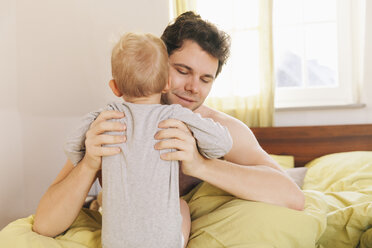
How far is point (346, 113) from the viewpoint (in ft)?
9.51

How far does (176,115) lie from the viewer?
103cm

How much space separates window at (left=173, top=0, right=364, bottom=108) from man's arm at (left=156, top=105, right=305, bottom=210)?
1.63m

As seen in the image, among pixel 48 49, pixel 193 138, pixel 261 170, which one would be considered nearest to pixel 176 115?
pixel 193 138

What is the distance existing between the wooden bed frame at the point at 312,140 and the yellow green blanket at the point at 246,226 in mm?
1263

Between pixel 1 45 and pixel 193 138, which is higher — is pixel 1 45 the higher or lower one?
the higher one

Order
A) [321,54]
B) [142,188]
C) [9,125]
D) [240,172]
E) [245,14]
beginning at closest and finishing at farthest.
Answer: [142,188], [240,172], [9,125], [245,14], [321,54]

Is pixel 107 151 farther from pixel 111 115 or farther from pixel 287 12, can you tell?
pixel 287 12

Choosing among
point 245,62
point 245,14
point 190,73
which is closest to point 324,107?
point 245,62

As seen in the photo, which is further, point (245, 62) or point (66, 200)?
point (245, 62)

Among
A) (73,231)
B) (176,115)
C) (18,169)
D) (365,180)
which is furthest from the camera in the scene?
(365,180)

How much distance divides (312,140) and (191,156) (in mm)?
1957

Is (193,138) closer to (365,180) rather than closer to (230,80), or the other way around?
(365,180)

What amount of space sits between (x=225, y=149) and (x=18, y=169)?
1312 mm

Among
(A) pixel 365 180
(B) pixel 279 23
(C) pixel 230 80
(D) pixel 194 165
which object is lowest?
(A) pixel 365 180
